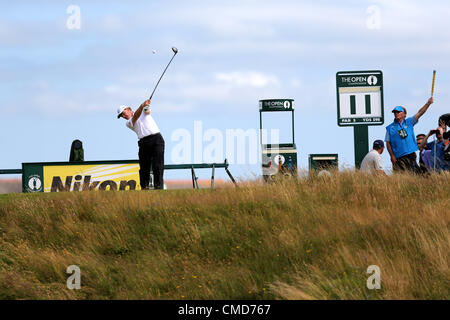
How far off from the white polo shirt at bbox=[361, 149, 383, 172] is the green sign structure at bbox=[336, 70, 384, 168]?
331 cm

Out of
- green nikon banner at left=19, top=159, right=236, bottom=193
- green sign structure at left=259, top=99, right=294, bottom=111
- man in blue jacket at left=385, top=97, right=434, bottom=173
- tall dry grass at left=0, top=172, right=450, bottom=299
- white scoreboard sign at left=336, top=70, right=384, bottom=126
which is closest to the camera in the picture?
tall dry grass at left=0, top=172, right=450, bottom=299

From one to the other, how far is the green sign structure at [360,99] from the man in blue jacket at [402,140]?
3140 millimetres

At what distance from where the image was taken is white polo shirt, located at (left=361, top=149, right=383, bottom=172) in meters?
15.9

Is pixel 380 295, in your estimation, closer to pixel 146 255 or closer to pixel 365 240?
pixel 365 240

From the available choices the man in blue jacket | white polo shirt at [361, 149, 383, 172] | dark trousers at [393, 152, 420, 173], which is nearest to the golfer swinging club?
white polo shirt at [361, 149, 383, 172]

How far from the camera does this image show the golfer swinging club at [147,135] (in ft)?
53.4

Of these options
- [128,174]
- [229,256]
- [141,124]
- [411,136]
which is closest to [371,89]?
[411,136]

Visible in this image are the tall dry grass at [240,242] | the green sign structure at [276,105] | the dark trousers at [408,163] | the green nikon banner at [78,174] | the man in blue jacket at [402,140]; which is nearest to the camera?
the tall dry grass at [240,242]

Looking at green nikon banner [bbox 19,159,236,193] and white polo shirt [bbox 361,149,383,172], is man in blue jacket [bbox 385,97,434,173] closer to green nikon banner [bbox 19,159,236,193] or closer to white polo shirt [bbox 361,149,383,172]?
white polo shirt [bbox 361,149,383,172]

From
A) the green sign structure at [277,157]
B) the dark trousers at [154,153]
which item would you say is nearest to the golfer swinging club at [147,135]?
the dark trousers at [154,153]

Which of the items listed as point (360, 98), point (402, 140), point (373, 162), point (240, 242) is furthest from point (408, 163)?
point (240, 242)

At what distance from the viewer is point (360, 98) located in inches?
760

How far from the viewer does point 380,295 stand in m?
9.58

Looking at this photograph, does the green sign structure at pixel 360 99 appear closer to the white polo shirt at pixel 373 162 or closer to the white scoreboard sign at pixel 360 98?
the white scoreboard sign at pixel 360 98
